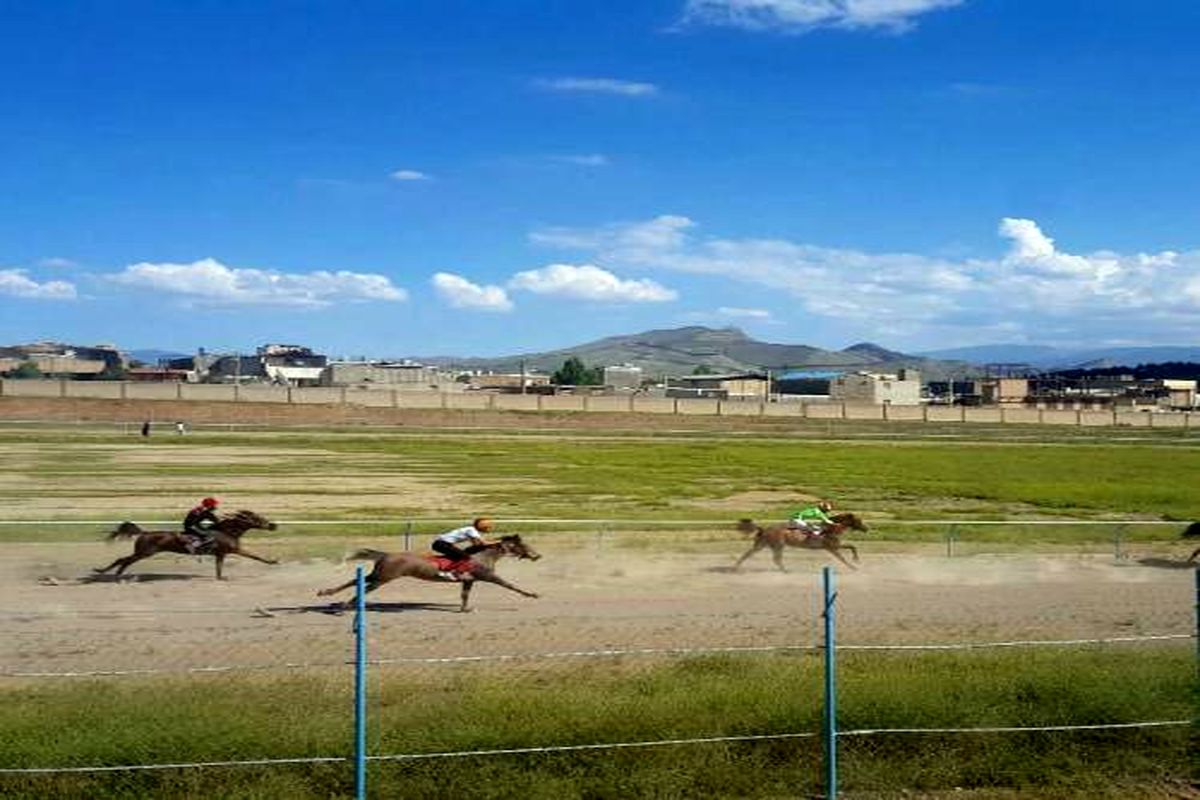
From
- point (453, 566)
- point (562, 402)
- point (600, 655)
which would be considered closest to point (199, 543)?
point (453, 566)

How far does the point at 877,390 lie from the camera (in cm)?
15175

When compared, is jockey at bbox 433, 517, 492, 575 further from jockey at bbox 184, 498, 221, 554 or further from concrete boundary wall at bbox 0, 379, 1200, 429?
concrete boundary wall at bbox 0, 379, 1200, 429

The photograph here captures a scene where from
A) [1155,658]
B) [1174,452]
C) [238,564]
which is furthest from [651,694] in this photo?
[1174,452]

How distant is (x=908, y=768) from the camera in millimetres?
10086

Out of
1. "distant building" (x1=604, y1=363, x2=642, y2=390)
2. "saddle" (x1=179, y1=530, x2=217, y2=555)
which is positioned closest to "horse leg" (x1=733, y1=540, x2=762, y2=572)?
"saddle" (x1=179, y1=530, x2=217, y2=555)

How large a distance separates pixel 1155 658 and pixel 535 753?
750cm

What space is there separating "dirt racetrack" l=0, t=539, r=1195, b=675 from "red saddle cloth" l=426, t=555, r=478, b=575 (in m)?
0.63

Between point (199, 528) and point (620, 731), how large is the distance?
43.7 ft

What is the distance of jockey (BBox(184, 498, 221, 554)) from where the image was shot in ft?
69.2

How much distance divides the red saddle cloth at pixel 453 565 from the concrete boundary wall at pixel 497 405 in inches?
2584

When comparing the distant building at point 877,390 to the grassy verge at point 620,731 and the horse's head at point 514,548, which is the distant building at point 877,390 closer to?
the horse's head at point 514,548

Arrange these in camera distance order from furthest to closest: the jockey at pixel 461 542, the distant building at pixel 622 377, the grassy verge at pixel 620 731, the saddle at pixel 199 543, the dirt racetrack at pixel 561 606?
the distant building at pixel 622 377
the saddle at pixel 199 543
the jockey at pixel 461 542
the dirt racetrack at pixel 561 606
the grassy verge at pixel 620 731

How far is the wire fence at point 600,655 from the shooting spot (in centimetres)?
1036

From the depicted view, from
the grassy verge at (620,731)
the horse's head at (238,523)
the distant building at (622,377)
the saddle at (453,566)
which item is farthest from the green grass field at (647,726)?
the distant building at (622,377)
